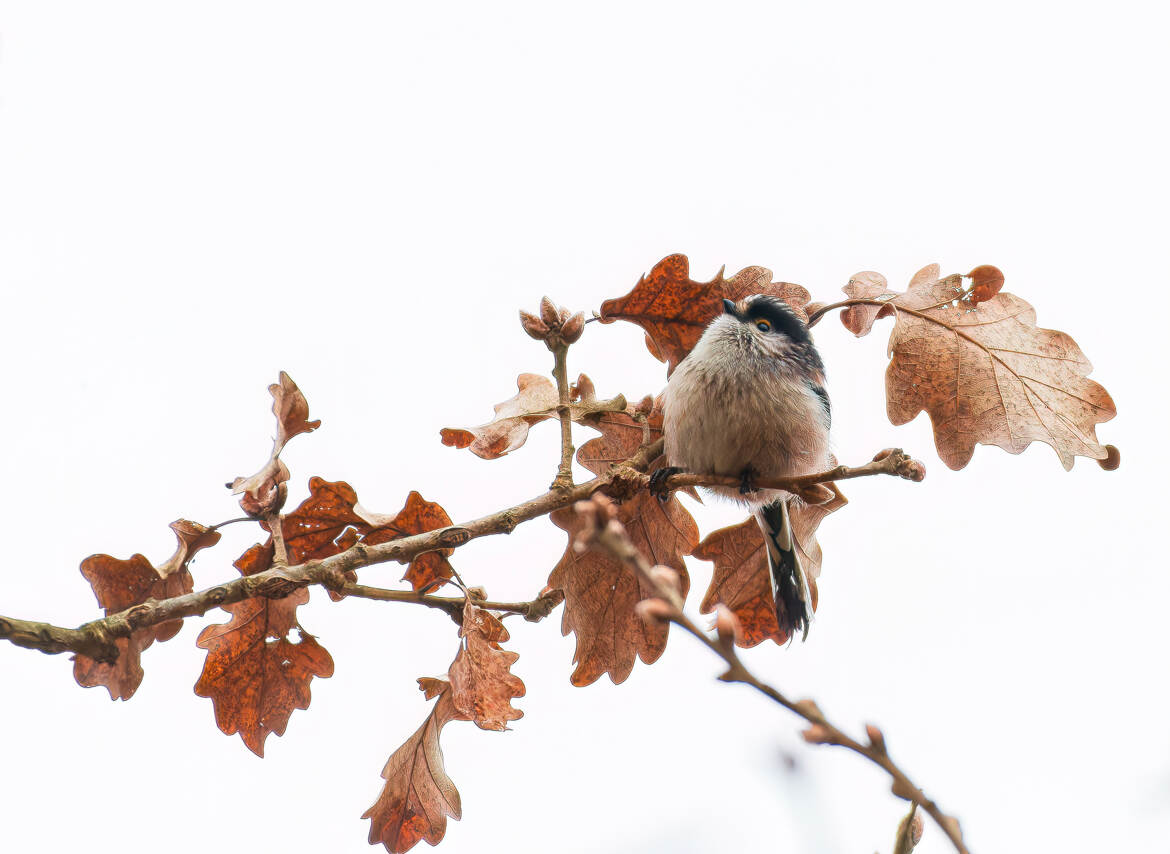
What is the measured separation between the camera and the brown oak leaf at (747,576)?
160cm

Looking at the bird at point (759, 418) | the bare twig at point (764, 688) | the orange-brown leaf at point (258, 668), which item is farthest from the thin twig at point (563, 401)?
the bare twig at point (764, 688)

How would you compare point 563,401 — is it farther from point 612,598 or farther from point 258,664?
point 258,664

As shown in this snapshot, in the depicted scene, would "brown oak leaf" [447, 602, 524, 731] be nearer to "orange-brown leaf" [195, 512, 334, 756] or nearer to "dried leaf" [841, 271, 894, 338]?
"orange-brown leaf" [195, 512, 334, 756]

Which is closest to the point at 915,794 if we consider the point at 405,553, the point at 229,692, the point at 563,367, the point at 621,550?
the point at 621,550

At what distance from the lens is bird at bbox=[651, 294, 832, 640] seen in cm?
163

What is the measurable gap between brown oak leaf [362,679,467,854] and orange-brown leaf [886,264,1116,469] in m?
0.80

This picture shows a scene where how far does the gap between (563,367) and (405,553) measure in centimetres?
41

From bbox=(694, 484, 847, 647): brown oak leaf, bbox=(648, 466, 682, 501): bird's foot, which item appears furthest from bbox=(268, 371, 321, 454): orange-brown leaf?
bbox=(694, 484, 847, 647): brown oak leaf

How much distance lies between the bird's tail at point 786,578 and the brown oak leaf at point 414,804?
59 centimetres

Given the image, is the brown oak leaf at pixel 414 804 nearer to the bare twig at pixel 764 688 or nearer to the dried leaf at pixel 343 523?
the dried leaf at pixel 343 523

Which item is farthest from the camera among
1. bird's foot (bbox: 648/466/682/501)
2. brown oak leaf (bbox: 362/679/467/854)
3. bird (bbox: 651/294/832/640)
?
bird (bbox: 651/294/832/640)

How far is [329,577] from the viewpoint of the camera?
3.81 ft

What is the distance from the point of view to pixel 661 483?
56.1 inches

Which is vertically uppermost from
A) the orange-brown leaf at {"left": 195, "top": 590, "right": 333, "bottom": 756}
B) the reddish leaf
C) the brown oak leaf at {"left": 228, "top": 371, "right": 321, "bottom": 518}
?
the brown oak leaf at {"left": 228, "top": 371, "right": 321, "bottom": 518}
